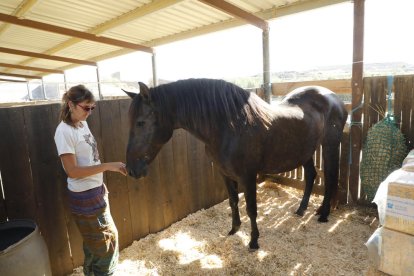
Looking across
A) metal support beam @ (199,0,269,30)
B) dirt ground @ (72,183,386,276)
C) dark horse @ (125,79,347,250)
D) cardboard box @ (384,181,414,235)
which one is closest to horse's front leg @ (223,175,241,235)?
dark horse @ (125,79,347,250)

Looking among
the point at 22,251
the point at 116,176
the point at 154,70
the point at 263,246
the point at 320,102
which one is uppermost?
the point at 154,70

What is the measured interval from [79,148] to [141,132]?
0.49 m

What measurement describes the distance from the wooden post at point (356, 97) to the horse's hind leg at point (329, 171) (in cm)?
31

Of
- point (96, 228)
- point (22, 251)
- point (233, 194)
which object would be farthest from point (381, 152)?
point (22, 251)

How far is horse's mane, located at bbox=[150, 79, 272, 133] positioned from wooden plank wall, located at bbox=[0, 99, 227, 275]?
2.16 feet

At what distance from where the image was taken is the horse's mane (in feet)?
7.11

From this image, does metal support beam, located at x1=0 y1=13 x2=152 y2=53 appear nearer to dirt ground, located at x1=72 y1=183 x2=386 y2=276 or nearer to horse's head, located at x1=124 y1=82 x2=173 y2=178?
horse's head, located at x1=124 y1=82 x2=173 y2=178

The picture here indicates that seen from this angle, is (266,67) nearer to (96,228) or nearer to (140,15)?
(140,15)

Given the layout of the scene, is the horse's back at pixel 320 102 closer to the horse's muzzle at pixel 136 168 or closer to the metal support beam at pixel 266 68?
the metal support beam at pixel 266 68

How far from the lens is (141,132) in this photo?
205 cm

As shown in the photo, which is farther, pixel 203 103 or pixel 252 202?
pixel 252 202

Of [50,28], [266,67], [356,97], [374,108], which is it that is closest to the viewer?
[374,108]

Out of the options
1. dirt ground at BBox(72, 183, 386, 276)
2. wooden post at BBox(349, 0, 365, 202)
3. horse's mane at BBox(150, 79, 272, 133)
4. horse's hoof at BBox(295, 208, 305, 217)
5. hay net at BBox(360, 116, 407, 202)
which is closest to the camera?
horse's mane at BBox(150, 79, 272, 133)

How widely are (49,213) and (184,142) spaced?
1.64 metres
